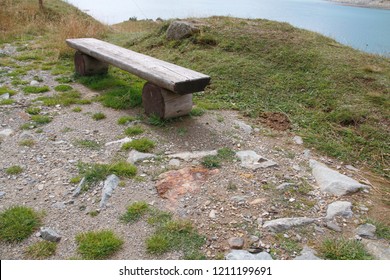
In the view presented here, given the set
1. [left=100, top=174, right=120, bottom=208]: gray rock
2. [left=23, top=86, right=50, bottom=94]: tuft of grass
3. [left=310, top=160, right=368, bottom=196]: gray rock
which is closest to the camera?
[left=100, top=174, right=120, bottom=208]: gray rock

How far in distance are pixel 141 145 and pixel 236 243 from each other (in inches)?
76.5

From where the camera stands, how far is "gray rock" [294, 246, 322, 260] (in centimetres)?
259

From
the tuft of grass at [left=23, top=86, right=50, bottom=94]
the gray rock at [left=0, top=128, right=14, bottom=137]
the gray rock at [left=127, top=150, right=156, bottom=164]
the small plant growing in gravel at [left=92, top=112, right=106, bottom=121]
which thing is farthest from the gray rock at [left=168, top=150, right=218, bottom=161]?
the tuft of grass at [left=23, top=86, right=50, bottom=94]

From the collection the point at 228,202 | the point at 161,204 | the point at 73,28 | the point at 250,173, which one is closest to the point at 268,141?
the point at 250,173

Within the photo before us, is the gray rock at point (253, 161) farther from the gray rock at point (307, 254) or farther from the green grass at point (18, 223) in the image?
the green grass at point (18, 223)

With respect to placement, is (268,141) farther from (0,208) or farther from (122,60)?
(0,208)

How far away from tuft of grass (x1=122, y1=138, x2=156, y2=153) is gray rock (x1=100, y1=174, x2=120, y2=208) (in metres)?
0.64

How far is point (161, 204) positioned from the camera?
10.6 ft

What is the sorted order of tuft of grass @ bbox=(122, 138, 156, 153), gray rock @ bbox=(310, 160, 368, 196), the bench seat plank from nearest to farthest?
gray rock @ bbox=(310, 160, 368, 196), tuft of grass @ bbox=(122, 138, 156, 153), the bench seat plank

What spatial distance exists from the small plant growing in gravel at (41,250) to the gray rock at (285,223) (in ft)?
5.70

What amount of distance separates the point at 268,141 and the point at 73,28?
296 inches

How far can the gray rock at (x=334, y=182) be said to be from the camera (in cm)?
345

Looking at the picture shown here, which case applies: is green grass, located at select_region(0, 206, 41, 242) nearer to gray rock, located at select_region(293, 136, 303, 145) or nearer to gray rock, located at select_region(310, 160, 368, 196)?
gray rock, located at select_region(310, 160, 368, 196)

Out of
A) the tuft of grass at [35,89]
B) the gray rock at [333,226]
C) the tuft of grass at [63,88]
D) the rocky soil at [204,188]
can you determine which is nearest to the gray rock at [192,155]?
the rocky soil at [204,188]
